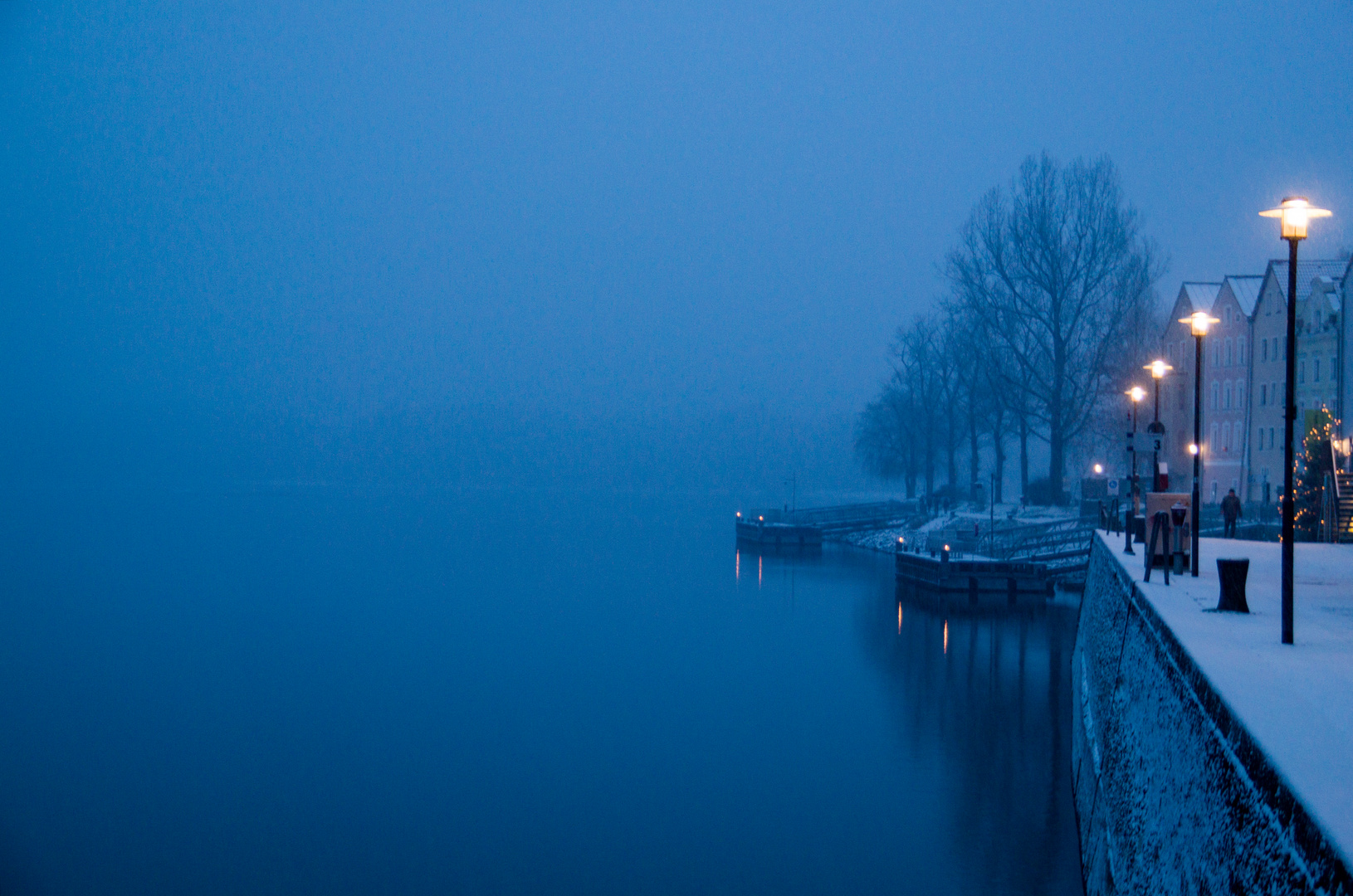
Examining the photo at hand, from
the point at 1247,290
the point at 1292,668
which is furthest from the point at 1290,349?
the point at 1247,290

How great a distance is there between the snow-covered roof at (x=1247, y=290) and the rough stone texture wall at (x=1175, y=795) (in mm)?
47506

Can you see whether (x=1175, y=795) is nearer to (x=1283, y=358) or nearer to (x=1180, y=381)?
(x=1283, y=358)

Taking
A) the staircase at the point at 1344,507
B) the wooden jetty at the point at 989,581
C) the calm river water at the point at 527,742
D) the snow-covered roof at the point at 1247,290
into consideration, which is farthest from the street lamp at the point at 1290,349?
the snow-covered roof at the point at 1247,290

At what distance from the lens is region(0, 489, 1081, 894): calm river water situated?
18078mm

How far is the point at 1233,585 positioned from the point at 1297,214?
15.2 feet

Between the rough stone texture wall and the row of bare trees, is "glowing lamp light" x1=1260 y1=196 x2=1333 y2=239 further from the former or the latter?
the row of bare trees

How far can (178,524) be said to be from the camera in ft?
344

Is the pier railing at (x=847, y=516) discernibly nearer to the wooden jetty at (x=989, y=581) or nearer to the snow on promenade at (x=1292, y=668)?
the wooden jetty at (x=989, y=581)

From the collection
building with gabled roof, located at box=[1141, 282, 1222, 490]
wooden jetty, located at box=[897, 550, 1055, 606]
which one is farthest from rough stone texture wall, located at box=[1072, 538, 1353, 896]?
building with gabled roof, located at box=[1141, 282, 1222, 490]

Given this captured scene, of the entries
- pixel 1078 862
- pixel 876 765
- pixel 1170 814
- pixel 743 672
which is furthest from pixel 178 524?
pixel 1170 814

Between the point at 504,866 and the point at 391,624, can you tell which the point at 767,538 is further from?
the point at 504,866

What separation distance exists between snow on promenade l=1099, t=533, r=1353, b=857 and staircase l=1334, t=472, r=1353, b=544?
8543 mm

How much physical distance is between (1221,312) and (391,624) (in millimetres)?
45578

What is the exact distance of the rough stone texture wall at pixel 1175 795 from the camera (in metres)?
5.46
